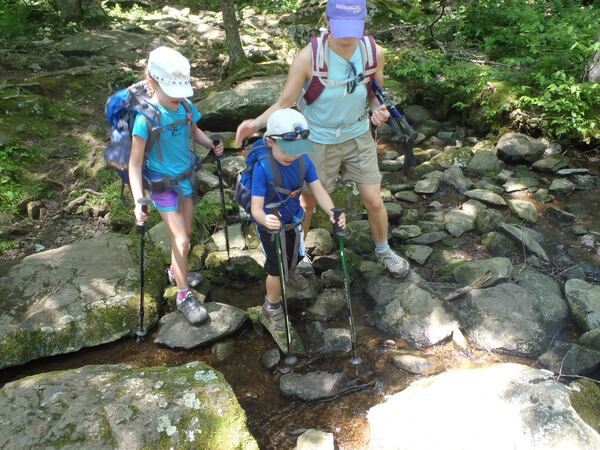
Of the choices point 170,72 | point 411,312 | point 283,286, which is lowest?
point 411,312

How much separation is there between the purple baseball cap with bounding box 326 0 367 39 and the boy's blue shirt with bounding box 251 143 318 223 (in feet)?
3.55

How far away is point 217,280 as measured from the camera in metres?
5.77

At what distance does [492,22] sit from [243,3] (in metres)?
10.0

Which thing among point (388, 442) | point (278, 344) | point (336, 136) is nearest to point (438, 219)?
point (336, 136)

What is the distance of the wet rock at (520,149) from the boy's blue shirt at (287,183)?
550cm

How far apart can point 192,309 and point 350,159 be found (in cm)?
225

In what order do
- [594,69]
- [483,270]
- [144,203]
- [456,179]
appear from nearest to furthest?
[144,203]
[483,270]
[456,179]
[594,69]

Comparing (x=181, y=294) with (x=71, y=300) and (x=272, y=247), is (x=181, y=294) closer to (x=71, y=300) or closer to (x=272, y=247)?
(x=71, y=300)

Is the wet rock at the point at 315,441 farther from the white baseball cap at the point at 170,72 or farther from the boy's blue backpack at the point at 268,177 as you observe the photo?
the white baseball cap at the point at 170,72

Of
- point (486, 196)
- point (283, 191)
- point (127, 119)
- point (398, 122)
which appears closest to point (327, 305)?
point (283, 191)

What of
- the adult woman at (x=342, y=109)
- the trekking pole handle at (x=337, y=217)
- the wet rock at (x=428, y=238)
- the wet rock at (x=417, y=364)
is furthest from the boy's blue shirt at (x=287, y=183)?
the wet rock at (x=428, y=238)

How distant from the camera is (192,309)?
15.9 ft

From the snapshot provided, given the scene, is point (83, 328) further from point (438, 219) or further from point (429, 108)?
point (429, 108)

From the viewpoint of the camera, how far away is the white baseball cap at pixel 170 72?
12.8 feet
